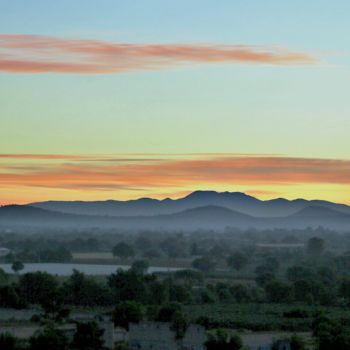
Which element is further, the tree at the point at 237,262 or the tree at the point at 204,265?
the tree at the point at 237,262

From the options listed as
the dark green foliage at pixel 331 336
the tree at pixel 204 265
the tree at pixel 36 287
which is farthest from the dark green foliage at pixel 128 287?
the tree at pixel 204 265

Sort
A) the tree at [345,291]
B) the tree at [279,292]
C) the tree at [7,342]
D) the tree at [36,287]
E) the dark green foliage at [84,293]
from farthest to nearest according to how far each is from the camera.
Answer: the tree at [279,292] < the tree at [345,291] < the dark green foliage at [84,293] < the tree at [36,287] < the tree at [7,342]

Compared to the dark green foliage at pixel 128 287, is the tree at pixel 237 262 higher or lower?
higher

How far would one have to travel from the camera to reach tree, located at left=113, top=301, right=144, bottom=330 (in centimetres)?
4716

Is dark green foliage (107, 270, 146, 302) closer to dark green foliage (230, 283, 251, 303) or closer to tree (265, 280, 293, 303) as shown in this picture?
dark green foliage (230, 283, 251, 303)

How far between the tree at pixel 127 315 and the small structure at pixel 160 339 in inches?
215

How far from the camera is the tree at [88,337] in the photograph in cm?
3972

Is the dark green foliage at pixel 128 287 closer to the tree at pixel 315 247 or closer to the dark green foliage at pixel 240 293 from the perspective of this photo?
the dark green foliage at pixel 240 293

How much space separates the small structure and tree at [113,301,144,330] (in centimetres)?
545

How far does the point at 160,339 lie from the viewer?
133 ft

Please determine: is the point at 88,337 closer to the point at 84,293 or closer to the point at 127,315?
the point at 127,315

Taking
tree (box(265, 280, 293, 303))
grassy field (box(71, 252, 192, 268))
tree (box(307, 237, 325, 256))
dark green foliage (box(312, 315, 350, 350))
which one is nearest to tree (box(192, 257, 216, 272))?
grassy field (box(71, 252, 192, 268))

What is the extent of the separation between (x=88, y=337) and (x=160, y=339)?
9.80 ft

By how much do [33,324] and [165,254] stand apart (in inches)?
3619
